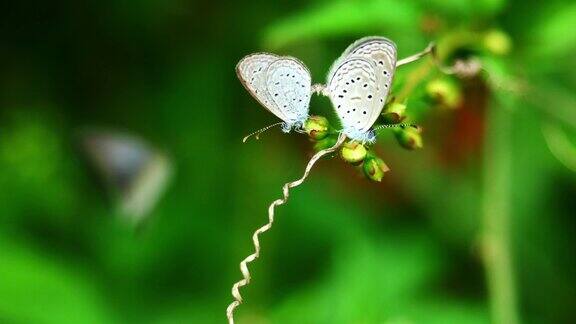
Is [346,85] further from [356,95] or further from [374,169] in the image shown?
[374,169]

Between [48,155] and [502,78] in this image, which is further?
[48,155]

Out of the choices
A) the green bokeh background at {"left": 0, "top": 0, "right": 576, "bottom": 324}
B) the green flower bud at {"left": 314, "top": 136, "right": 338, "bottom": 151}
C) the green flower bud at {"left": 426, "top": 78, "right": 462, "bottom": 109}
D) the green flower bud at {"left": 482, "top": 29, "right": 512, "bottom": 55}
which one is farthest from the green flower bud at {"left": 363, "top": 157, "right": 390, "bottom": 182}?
the green bokeh background at {"left": 0, "top": 0, "right": 576, "bottom": 324}

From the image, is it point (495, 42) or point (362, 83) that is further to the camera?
point (495, 42)

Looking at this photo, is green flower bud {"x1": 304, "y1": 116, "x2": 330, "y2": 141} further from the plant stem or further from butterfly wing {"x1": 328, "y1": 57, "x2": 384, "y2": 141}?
the plant stem

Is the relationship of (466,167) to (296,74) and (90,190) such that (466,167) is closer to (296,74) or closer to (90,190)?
(90,190)

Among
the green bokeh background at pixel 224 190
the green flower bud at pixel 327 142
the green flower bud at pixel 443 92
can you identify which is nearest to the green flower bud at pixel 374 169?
the green flower bud at pixel 327 142

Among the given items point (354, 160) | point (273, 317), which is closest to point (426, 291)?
point (273, 317)

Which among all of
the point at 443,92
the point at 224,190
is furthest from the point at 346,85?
the point at 224,190
